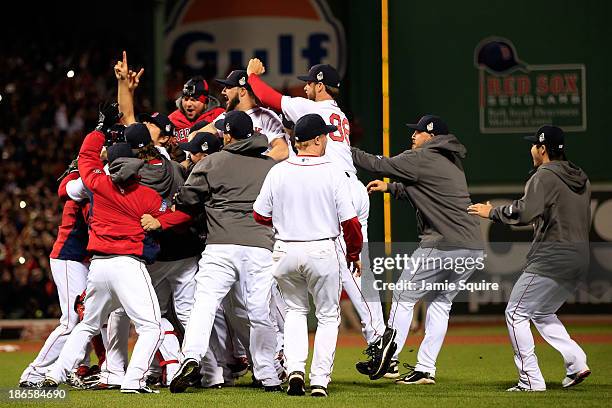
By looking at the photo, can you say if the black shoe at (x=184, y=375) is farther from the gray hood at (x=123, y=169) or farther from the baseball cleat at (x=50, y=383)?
the gray hood at (x=123, y=169)

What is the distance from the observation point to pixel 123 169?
7590 millimetres

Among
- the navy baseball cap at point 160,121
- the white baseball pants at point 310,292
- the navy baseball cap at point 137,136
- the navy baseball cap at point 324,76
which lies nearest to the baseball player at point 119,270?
the navy baseball cap at point 137,136

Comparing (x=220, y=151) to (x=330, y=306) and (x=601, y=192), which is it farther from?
(x=601, y=192)

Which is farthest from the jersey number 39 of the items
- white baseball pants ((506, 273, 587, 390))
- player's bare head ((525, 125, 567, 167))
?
white baseball pants ((506, 273, 587, 390))

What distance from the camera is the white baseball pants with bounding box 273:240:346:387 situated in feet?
23.7

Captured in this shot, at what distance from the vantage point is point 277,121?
28.3 ft

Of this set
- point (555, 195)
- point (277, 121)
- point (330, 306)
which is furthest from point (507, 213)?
point (277, 121)

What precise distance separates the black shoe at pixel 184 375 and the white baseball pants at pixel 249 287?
11.2 inches

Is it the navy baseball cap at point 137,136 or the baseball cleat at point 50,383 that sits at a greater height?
the navy baseball cap at point 137,136

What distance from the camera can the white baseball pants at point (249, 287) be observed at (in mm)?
7660

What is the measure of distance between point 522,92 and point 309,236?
8418 mm

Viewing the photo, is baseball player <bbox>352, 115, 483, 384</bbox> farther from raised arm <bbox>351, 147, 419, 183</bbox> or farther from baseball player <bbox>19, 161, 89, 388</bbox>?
baseball player <bbox>19, 161, 89, 388</bbox>

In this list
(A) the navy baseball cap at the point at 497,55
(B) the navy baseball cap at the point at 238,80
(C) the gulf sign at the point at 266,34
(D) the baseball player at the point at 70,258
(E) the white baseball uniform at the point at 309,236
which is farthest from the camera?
(C) the gulf sign at the point at 266,34

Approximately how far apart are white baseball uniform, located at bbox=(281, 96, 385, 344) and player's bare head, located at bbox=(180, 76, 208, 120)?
104 cm
